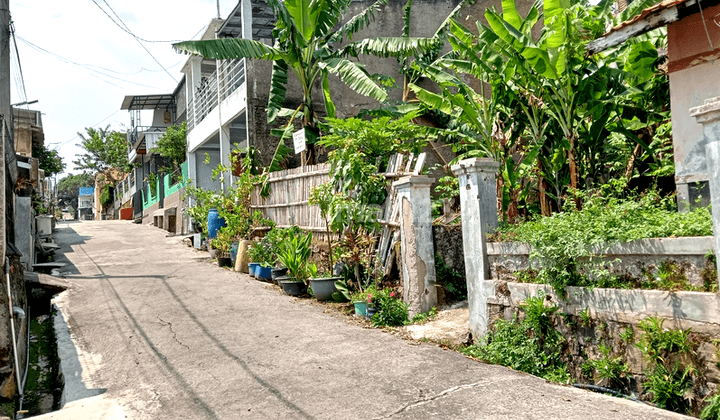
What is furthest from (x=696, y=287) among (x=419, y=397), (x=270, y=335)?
(x=270, y=335)

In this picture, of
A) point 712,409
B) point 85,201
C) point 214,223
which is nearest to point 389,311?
point 712,409

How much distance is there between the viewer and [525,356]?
5.16m

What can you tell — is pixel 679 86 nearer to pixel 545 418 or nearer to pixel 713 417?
pixel 713 417

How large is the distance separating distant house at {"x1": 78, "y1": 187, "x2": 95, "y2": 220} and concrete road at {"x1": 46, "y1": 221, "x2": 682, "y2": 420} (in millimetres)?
49486

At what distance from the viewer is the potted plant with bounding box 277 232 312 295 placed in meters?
9.22

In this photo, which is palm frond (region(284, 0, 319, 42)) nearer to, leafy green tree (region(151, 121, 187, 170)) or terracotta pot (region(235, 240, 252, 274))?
terracotta pot (region(235, 240, 252, 274))

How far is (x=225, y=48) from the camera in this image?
36.1 feet

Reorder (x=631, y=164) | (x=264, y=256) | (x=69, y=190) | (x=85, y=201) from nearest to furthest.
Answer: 1. (x=631, y=164)
2. (x=264, y=256)
3. (x=85, y=201)
4. (x=69, y=190)

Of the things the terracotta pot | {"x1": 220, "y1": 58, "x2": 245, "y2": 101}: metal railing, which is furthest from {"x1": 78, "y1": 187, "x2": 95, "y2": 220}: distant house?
the terracotta pot

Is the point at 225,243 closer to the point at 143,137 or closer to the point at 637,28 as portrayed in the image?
the point at 637,28

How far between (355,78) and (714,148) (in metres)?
7.70

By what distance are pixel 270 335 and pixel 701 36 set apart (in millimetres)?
5887

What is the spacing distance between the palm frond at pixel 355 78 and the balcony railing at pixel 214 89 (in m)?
4.14

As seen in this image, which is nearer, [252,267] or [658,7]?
[658,7]
